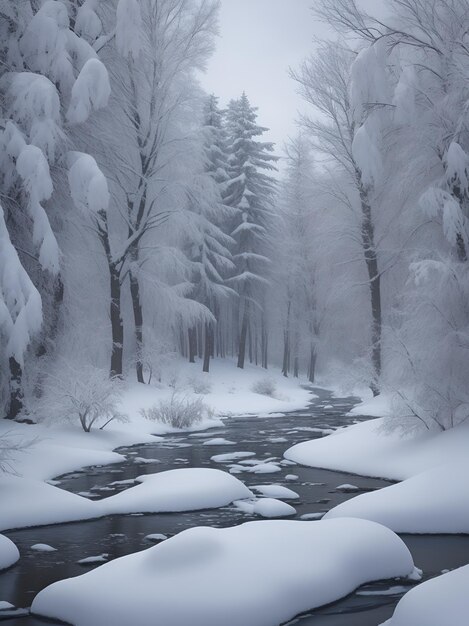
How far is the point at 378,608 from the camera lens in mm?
4906

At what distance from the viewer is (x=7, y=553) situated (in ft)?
19.6

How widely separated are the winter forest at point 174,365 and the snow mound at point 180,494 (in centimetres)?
3

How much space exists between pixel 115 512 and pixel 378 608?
3.86 metres

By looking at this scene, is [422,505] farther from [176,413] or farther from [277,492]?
[176,413]

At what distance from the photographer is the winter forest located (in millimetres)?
5254

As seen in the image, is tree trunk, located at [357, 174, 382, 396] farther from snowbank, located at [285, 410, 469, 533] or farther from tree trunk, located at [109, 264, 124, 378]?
snowbank, located at [285, 410, 469, 533]

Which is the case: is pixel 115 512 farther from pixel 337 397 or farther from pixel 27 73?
pixel 337 397

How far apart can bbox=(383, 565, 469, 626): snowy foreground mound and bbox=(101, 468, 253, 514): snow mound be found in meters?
3.94

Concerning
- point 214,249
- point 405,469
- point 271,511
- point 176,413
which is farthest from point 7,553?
point 214,249

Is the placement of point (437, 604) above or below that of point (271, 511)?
above

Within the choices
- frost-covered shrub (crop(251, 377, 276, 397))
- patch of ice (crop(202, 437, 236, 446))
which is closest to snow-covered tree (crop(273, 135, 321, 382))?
frost-covered shrub (crop(251, 377, 276, 397))

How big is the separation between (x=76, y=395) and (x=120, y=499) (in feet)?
15.5

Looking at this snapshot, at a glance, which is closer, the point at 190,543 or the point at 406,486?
the point at 190,543

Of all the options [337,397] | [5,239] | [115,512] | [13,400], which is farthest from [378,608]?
[337,397]
